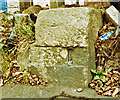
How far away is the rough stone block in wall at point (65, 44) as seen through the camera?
7.28 ft

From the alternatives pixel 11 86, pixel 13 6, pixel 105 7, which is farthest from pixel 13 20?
pixel 105 7

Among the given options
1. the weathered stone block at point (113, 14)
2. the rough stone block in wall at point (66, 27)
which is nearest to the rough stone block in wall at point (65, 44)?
the rough stone block in wall at point (66, 27)

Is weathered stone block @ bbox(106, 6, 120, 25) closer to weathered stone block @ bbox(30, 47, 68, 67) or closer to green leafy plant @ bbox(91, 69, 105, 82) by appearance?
green leafy plant @ bbox(91, 69, 105, 82)

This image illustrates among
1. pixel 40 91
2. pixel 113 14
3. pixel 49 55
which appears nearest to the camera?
pixel 40 91

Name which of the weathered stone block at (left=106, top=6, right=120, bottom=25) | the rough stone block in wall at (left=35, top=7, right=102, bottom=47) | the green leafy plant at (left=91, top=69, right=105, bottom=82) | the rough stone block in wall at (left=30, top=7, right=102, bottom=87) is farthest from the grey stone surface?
the weathered stone block at (left=106, top=6, right=120, bottom=25)

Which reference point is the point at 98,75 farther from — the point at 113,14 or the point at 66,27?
the point at 113,14

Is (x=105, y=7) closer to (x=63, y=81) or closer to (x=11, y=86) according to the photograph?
(x=63, y=81)

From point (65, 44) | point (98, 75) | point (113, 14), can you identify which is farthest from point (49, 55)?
point (113, 14)

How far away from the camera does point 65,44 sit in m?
2.28

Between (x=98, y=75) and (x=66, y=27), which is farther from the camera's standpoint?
(x=98, y=75)

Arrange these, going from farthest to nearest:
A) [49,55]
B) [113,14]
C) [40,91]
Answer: [113,14] → [49,55] → [40,91]

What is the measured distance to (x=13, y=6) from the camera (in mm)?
3242

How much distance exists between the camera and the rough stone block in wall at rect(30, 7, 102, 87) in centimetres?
222

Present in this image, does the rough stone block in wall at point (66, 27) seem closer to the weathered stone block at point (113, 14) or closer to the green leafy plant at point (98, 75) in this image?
the weathered stone block at point (113, 14)
